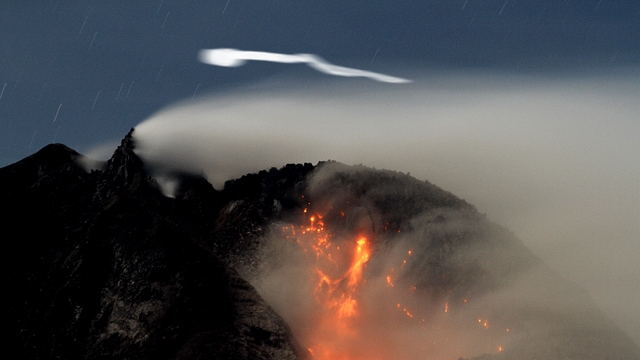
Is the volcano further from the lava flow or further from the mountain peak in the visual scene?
the mountain peak

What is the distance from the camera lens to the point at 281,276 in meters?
117

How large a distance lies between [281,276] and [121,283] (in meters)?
27.7

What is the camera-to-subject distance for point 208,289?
324ft

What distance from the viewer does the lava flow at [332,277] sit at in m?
108

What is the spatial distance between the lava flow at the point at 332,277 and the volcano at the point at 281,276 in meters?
0.29

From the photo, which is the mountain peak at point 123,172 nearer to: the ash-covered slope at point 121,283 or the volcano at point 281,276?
the ash-covered slope at point 121,283

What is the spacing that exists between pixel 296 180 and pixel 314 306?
34.3m

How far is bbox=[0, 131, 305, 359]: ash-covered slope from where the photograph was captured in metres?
91.9

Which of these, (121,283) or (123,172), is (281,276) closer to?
(121,283)

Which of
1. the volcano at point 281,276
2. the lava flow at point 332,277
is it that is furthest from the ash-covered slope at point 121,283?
the lava flow at point 332,277

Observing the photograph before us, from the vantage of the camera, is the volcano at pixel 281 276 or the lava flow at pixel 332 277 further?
the lava flow at pixel 332 277

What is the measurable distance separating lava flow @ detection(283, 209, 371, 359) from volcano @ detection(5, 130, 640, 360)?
0.29 m

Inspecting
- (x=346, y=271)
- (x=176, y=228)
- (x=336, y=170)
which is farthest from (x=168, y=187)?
(x=346, y=271)

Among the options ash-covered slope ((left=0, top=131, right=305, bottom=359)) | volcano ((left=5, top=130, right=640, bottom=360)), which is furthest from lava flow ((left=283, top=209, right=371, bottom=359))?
ash-covered slope ((left=0, top=131, right=305, bottom=359))
